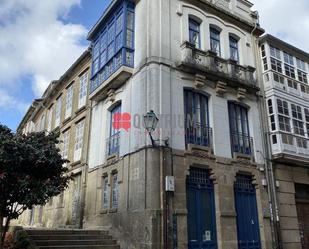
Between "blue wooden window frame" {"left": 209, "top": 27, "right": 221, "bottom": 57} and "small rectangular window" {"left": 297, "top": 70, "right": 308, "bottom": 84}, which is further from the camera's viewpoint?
"small rectangular window" {"left": 297, "top": 70, "right": 308, "bottom": 84}

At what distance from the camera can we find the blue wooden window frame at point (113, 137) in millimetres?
13305

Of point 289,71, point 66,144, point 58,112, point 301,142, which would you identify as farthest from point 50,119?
point 301,142

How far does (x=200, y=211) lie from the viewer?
11.4 m

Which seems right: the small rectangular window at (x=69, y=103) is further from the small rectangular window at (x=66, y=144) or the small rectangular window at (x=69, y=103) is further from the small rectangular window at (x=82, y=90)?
the small rectangular window at (x=82, y=90)

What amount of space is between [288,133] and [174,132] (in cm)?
576

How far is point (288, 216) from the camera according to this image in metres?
13.8

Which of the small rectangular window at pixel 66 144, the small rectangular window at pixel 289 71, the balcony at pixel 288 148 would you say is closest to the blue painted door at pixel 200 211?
the balcony at pixel 288 148

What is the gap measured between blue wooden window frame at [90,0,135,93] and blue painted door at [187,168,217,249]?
4.96 meters

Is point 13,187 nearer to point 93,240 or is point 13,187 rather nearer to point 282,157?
point 93,240

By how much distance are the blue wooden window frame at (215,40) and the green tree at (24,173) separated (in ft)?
27.0

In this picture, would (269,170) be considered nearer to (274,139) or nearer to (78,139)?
(274,139)

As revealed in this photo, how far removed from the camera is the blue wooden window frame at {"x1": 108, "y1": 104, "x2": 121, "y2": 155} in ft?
43.7

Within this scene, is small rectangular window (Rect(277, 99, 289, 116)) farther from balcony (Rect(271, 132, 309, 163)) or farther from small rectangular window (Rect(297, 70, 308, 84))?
small rectangular window (Rect(297, 70, 308, 84))

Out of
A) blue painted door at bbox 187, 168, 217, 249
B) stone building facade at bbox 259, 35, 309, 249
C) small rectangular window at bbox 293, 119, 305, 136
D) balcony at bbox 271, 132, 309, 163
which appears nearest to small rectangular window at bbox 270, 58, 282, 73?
stone building facade at bbox 259, 35, 309, 249
